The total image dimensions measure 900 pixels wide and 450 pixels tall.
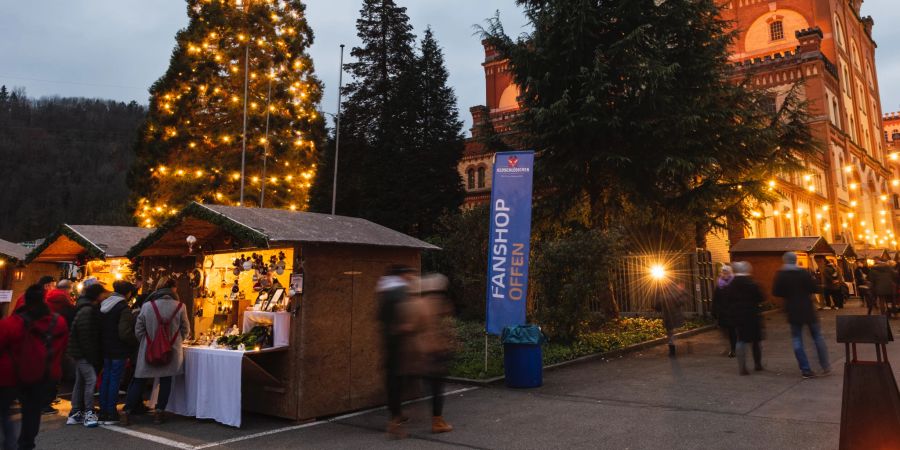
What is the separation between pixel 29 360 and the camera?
18.2 feet

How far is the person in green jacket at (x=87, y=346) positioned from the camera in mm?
7988

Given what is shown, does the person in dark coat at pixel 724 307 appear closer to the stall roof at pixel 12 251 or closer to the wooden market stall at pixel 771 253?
the wooden market stall at pixel 771 253

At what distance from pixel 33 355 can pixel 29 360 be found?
66mm

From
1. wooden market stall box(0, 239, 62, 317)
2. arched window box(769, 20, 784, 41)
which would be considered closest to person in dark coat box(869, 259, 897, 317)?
wooden market stall box(0, 239, 62, 317)

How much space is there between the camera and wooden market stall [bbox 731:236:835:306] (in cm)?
2447

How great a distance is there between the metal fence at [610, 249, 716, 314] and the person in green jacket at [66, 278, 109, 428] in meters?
16.0

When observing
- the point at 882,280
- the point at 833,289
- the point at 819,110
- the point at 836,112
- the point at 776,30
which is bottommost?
the point at 833,289

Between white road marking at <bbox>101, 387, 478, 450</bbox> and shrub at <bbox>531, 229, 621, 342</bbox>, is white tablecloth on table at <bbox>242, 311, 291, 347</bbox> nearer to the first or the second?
white road marking at <bbox>101, 387, 478, 450</bbox>

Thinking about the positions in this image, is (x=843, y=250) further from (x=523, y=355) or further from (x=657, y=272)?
(x=523, y=355)

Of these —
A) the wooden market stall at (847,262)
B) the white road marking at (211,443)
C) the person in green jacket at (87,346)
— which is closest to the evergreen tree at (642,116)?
the white road marking at (211,443)

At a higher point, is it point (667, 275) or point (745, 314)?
point (667, 275)

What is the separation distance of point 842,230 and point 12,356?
48.7 m

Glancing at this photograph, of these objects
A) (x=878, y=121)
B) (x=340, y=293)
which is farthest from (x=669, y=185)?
(x=878, y=121)

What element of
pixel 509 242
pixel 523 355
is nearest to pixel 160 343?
pixel 523 355
